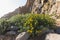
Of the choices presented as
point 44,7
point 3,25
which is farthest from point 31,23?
point 44,7

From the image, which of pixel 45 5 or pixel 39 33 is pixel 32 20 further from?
pixel 45 5

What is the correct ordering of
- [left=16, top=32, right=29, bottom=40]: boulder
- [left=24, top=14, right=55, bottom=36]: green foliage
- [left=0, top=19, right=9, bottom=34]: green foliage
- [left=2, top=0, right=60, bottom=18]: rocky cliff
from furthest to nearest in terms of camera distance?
[left=2, top=0, right=60, bottom=18]: rocky cliff → [left=0, top=19, right=9, bottom=34]: green foliage → [left=24, top=14, right=55, bottom=36]: green foliage → [left=16, top=32, right=29, bottom=40]: boulder

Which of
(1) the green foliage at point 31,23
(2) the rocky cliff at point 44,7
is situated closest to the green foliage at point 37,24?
(1) the green foliage at point 31,23

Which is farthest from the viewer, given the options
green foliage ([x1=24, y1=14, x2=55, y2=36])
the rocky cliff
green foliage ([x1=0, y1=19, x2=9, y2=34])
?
the rocky cliff

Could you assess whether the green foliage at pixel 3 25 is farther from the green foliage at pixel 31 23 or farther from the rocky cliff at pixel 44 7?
the rocky cliff at pixel 44 7

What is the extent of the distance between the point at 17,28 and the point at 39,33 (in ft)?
2.63

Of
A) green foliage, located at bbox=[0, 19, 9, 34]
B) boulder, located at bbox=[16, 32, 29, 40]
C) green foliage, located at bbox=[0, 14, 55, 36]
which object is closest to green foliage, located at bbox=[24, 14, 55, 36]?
green foliage, located at bbox=[0, 14, 55, 36]

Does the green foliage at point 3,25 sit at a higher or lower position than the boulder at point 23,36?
higher

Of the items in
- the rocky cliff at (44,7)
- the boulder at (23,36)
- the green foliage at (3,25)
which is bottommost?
the rocky cliff at (44,7)

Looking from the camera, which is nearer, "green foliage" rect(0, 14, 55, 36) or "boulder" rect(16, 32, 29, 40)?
"boulder" rect(16, 32, 29, 40)

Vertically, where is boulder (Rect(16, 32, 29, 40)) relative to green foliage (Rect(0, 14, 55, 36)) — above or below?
below

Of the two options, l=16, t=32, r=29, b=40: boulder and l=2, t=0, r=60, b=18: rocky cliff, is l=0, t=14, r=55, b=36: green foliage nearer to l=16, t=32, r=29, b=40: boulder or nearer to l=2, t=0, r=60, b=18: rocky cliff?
l=16, t=32, r=29, b=40: boulder

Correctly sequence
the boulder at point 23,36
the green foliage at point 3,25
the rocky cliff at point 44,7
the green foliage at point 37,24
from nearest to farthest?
1. the boulder at point 23,36
2. the green foliage at point 37,24
3. the green foliage at point 3,25
4. the rocky cliff at point 44,7

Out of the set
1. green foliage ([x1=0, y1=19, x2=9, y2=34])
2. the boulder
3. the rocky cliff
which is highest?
green foliage ([x1=0, y1=19, x2=9, y2=34])
